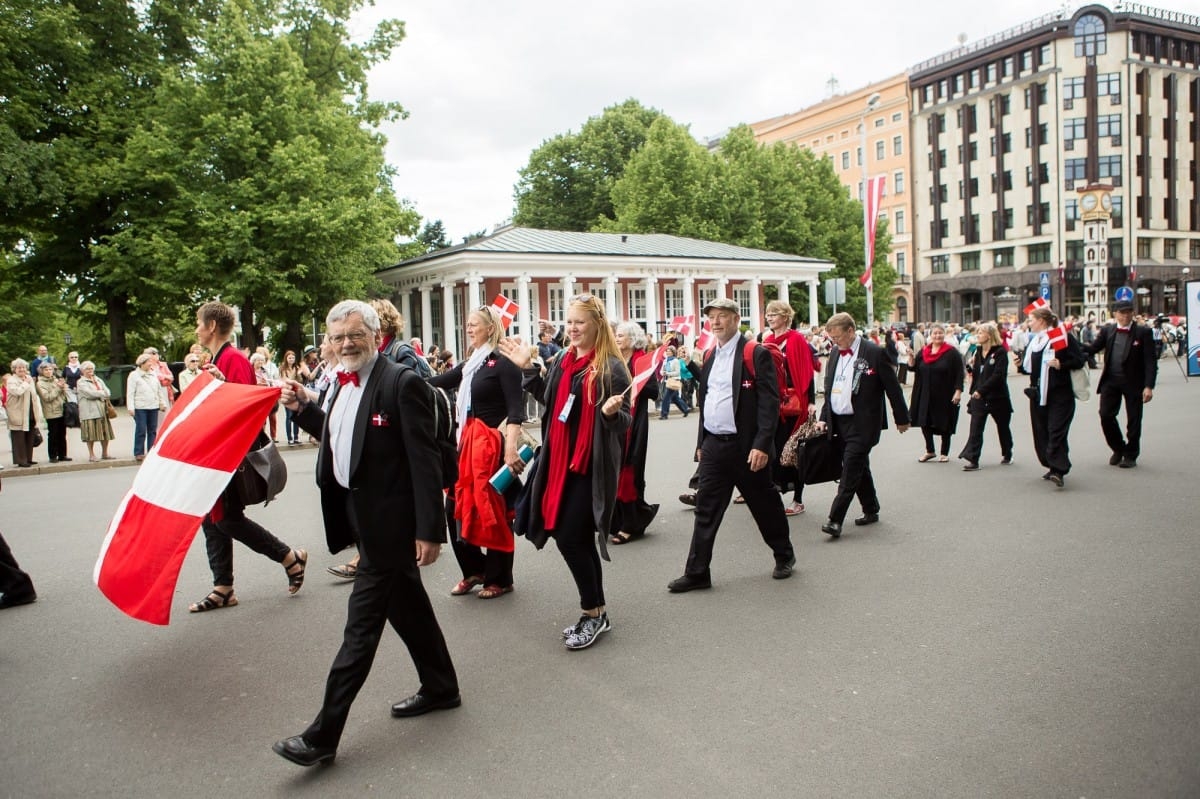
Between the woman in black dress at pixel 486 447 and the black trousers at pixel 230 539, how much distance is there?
1243 mm

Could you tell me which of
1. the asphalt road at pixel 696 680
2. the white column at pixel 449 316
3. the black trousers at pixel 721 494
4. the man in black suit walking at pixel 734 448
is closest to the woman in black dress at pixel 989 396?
Result: the asphalt road at pixel 696 680

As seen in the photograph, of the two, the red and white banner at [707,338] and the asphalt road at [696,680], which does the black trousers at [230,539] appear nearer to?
the asphalt road at [696,680]

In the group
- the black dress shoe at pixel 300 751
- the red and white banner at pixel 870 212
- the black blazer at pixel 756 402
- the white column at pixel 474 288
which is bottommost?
the black dress shoe at pixel 300 751

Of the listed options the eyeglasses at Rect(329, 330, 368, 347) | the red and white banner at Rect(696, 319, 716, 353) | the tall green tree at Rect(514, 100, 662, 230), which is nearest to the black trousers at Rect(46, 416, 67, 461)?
the red and white banner at Rect(696, 319, 716, 353)

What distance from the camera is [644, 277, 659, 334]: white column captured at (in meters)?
38.0

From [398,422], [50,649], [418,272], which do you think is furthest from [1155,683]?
[418,272]

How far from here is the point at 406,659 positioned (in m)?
4.99

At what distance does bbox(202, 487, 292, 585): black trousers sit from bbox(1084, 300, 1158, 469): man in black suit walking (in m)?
9.68

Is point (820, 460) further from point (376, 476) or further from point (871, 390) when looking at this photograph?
point (376, 476)

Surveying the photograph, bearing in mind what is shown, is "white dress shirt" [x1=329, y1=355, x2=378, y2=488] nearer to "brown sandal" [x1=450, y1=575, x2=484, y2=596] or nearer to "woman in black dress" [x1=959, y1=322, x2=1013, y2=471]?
"brown sandal" [x1=450, y1=575, x2=484, y2=596]

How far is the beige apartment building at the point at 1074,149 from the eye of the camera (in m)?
68.3

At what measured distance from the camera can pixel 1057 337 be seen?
1013 cm

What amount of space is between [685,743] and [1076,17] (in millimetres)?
79461

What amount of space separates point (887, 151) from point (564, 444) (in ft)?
278
